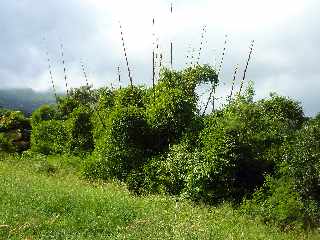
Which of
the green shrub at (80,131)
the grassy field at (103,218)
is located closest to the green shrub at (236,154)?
the grassy field at (103,218)

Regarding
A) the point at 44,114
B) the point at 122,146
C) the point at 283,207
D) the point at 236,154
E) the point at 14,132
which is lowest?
the point at 283,207

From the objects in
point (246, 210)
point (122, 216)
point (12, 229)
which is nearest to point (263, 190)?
point (246, 210)

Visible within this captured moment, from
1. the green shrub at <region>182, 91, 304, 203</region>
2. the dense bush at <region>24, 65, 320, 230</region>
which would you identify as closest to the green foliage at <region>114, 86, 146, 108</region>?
the dense bush at <region>24, 65, 320, 230</region>

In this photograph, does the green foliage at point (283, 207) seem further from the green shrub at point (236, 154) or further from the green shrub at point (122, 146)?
the green shrub at point (122, 146)

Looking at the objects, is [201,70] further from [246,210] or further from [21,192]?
[21,192]

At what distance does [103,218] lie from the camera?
56.3 feet

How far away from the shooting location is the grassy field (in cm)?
1569

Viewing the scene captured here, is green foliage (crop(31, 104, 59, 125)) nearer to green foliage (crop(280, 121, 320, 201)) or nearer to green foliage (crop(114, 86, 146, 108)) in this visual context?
green foliage (crop(114, 86, 146, 108))

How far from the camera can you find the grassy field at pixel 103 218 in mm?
15688

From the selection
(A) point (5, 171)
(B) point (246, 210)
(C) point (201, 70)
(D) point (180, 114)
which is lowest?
(B) point (246, 210)

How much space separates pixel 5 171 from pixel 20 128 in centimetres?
1744

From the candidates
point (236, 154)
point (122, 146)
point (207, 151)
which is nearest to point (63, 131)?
point (122, 146)

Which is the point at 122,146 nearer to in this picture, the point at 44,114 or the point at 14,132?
the point at 14,132

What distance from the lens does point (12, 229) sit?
15008 mm
